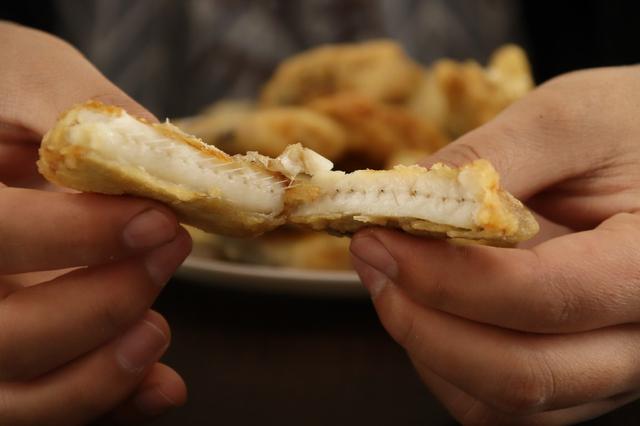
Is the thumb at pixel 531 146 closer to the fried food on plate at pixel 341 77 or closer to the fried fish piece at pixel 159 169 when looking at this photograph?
the fried fish piece at pixel 159 169

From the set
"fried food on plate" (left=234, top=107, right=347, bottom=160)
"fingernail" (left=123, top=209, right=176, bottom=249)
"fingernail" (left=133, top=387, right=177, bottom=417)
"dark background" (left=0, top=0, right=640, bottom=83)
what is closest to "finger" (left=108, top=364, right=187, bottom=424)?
"fingernail" (left=133, top=387, right=177, bottom=417)

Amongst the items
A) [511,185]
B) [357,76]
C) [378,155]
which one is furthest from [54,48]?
[357,76]

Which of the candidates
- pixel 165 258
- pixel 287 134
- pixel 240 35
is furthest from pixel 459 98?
pixel 240 35

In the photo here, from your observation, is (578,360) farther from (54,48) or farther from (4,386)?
(54,48)

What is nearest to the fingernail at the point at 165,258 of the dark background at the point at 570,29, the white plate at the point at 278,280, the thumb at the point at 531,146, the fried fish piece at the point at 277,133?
the thumb at the point at 531,146

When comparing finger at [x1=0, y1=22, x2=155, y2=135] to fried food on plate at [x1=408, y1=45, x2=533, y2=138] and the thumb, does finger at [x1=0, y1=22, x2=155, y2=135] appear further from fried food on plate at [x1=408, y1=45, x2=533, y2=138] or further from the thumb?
fried food on plate at [x1=408, y1=45, x2=533, y2=138]

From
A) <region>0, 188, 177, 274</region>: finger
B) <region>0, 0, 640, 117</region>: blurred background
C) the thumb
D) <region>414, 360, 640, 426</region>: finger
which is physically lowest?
<region>0, 0, 640, 117</region>: blurred background
